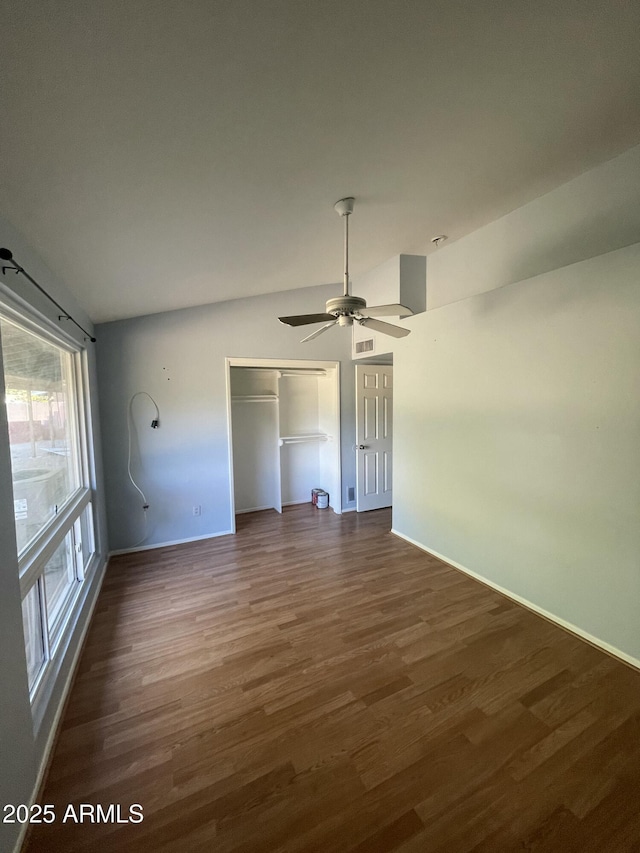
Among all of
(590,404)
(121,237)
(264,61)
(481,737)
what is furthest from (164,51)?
(481,737)

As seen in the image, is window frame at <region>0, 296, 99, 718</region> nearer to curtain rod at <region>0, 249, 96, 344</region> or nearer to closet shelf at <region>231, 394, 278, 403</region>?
curtain rod at <region>0, 249, 96, 344</region>

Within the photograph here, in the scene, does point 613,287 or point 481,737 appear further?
point 613,287

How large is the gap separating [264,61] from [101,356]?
3.22m

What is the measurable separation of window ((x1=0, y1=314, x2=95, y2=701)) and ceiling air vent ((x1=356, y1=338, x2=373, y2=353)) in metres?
3.07

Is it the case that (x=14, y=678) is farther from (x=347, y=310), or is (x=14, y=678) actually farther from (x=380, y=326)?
(x=380, y=326)

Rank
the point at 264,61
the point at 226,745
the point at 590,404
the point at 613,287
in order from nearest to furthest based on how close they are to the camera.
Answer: the point at 264,61
the point at 226,745
the point at 613,287
the point at 590,404

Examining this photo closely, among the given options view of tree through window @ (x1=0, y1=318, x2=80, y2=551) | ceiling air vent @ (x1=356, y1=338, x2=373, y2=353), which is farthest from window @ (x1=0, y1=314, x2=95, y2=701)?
ceiling air vent @ (x1=356, y1=338, x2=373, y2=353)

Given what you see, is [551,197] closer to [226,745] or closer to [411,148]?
[411,148]

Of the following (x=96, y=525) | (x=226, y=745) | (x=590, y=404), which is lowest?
(x=226, y=745)

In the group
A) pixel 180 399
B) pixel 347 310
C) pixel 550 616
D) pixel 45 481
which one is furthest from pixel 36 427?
pixel 550 616

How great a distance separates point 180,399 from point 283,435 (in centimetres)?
171

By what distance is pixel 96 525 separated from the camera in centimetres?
309

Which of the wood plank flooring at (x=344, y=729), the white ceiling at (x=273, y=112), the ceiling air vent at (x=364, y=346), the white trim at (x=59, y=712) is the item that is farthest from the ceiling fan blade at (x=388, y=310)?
the white trim at (x=59, y=712)

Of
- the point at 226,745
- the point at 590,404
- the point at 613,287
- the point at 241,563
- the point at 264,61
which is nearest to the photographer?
the point at 264,61
